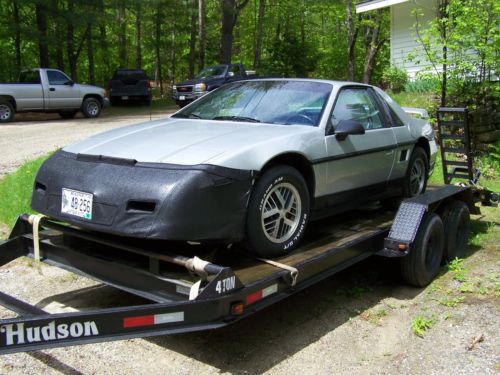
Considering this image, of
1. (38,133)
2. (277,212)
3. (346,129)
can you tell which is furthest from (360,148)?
(38,133)

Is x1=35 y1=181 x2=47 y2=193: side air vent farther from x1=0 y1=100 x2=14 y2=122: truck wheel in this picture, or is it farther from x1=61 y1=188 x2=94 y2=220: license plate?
x1=0 y1=100 x2=14 y2=122: truck wheel

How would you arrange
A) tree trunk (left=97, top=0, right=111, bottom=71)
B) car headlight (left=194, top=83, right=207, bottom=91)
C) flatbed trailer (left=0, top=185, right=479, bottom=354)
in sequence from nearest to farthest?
1. flatbed trailer (left=0, top=185, right=479, bottom=354)
2. car headlight (left=194, top=83, right=207, bottom=91)
3. tree trunk (left=97, top=0, right=111, bottom=71)

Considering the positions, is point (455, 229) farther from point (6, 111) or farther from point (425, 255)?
point (6, 111)

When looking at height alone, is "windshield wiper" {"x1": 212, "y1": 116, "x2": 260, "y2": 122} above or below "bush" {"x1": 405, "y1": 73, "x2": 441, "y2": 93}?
below

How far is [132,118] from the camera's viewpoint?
18.5 metres

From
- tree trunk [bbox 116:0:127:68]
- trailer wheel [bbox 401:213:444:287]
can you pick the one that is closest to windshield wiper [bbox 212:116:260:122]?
trailer wheel [bbox 401:213:444:287]

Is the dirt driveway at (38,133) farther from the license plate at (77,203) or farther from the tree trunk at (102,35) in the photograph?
the license plate at (77,203)

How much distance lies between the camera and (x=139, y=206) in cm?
336

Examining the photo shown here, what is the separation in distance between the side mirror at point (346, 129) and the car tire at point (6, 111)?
48.9 ft

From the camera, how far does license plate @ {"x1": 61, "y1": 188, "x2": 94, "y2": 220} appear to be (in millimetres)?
3518

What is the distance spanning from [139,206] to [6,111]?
15.3 meters

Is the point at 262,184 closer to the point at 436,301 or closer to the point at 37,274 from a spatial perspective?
the point at 436,301

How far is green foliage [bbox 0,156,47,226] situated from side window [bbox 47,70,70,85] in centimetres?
927

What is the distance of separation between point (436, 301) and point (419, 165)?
73.6 inches
